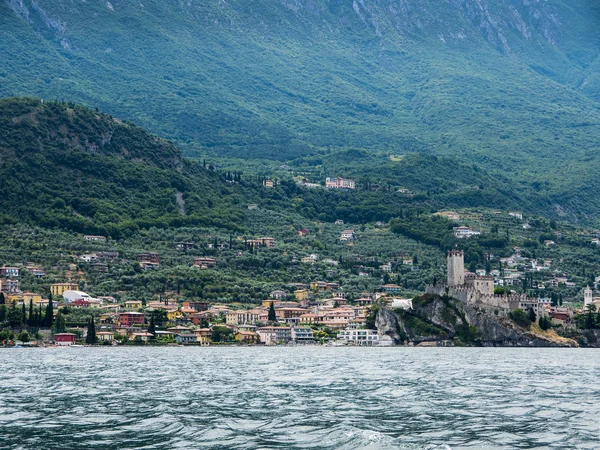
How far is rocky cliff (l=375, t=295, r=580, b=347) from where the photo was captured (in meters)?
132

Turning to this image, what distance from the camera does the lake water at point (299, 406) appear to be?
132 ft

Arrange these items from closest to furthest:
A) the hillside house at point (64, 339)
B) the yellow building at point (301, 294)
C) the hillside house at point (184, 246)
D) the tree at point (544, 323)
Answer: the hillside house at point (64, 339) < the tree at point (544, 323) < the yellow building at point (301, 294) < the hillside house at point (184, 246)

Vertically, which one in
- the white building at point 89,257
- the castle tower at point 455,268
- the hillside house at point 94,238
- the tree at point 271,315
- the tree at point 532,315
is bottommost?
the tree at point 532,315

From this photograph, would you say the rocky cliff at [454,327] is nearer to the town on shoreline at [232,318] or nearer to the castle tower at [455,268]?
the town on shoreline at [232,318]

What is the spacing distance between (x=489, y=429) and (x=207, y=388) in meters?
20.1

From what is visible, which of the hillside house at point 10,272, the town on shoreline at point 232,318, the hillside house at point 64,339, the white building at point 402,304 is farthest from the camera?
the hillside house at point 10,272

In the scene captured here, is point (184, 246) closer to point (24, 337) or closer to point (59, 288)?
point (59, 288)

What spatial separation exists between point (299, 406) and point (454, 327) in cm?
8651

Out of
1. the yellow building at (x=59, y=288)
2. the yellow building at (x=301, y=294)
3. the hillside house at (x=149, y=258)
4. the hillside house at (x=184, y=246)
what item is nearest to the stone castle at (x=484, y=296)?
the yellow building at (x=301, y=294)

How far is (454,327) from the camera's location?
135m

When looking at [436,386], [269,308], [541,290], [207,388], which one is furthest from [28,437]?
[541,290]

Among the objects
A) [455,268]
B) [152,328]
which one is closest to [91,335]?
[152,328]

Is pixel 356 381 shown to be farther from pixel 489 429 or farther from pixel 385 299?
pixel 385 299

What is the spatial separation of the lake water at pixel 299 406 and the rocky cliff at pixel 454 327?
2000 inches
